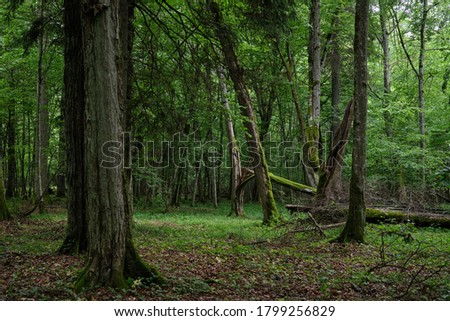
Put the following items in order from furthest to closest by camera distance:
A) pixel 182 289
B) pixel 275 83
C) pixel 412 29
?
pixel 412 29 < pixel 275 83 < pixel 182 289

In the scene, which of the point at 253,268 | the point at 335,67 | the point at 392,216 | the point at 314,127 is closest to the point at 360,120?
the point at 253,268

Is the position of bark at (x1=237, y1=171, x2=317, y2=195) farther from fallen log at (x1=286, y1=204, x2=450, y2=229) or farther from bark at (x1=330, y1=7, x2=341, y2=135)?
bark at (x1=330, y1=7, x2=341, y2=135)

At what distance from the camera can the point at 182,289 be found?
5570 millimetres

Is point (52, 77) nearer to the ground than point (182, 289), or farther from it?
farther from it

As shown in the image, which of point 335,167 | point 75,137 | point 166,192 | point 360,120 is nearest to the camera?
point 75,137

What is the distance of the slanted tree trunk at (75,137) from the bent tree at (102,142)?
9.02ft

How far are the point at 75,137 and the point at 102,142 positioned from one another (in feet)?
9.92

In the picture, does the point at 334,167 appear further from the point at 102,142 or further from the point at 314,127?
the point at 102,142

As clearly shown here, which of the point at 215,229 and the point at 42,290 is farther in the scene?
the point at 215,229

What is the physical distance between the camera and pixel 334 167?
42.2 feet

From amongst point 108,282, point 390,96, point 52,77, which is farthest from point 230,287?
point 390,96

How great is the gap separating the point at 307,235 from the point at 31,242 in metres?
6.78

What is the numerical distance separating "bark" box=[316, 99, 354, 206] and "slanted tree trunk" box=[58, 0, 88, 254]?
764cm
